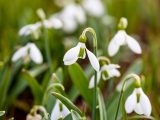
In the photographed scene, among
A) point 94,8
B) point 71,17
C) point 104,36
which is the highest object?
point 94,8

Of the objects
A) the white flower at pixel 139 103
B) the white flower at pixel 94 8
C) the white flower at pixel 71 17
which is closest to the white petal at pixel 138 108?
the white flower at pixel 139 103

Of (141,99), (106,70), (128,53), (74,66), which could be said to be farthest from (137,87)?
(128,53)

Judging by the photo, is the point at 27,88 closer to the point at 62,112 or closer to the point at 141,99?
the point at 62,112

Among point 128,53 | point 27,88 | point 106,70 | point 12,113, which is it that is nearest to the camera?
point 106,70

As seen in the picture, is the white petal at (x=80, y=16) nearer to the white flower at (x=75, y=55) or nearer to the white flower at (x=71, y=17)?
the white flower at (x=71, y=17)

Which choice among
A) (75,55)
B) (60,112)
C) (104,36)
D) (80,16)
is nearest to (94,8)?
(80,16)

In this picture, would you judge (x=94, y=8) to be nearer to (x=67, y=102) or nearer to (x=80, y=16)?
(x=80, y=16)

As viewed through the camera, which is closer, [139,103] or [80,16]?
[139,103]
